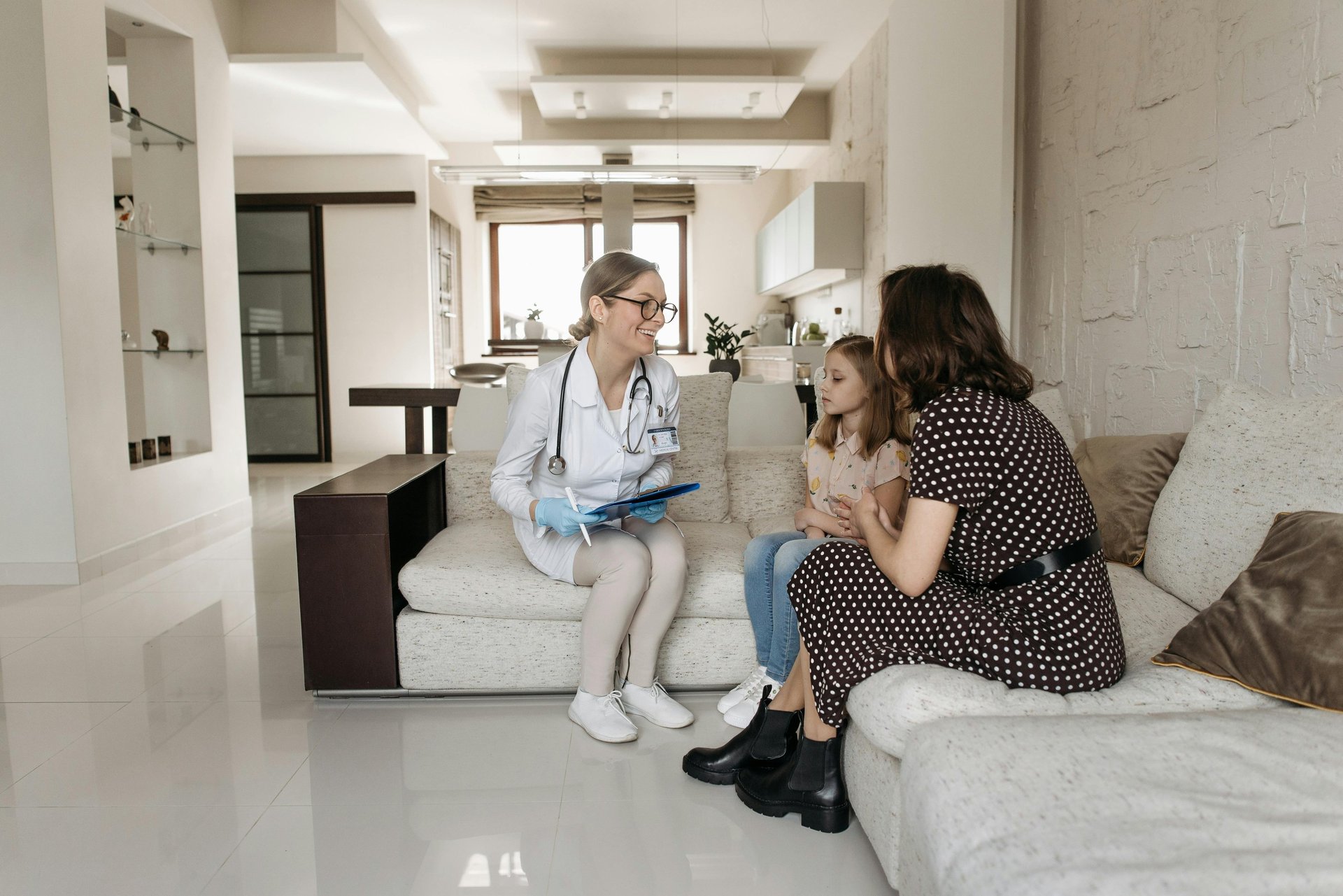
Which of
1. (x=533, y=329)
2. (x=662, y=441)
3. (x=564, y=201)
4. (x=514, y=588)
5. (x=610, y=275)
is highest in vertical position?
(x=564, y=201)

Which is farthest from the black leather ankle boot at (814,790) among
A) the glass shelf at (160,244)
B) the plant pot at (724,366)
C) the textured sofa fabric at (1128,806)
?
the glass shelf at (160,244)

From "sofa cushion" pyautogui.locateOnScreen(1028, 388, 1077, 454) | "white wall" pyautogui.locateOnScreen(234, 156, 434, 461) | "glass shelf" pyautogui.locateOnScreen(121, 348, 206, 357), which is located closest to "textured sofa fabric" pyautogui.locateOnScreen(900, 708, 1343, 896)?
"sofa cushion" pyautogui.locateOnScreen(1028, 388, 1077, 454)

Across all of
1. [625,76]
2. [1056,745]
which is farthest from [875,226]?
[1056,745]

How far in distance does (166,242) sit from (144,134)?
0.50 metres

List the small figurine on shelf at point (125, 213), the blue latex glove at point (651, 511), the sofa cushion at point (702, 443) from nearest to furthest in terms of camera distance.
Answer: the blue latex glove at point (651, 511), the sofa cushion at point (702, 443), the small figurine on shelf at point (125, 213)

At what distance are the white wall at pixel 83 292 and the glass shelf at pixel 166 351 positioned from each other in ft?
1.71

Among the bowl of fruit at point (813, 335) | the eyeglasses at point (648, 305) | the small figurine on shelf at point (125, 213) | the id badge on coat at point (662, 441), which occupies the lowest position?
the id badge on coat at point (662, 441)

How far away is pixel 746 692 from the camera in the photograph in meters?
2.14

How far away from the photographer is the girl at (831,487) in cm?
203

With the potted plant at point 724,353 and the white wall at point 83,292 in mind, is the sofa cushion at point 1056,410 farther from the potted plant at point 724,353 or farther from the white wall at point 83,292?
the white wall at point 83,292

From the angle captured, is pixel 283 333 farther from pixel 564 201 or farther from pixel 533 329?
pixel 564 201

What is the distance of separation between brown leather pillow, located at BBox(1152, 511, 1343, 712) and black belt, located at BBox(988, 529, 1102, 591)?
0.74ft

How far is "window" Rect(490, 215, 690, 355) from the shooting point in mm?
8945

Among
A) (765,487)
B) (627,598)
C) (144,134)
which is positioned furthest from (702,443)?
(144,134)
